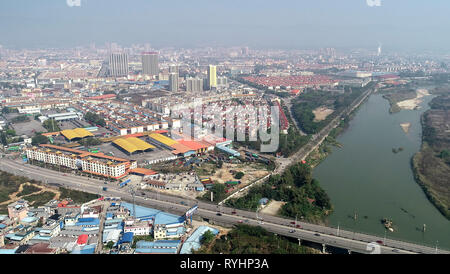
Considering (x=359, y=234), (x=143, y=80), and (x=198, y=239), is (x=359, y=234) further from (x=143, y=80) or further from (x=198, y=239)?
(x=143, y=80)

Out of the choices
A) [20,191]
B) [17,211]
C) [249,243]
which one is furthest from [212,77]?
[249,243]

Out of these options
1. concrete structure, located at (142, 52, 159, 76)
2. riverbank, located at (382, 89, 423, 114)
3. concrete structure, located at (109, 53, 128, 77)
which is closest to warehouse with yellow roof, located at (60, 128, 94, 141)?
riverbank, located at (382, 89, 423, 114)

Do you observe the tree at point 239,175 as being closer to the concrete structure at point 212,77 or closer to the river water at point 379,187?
the river water at point 379,187

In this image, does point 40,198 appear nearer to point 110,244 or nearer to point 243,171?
point 110,244

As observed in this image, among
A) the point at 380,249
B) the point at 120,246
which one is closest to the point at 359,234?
the point at 380,249

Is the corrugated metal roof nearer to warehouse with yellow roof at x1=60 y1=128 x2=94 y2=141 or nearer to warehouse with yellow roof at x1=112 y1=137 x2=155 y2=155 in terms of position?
warehouse with yellow roof at x1=112 y1=137 x2=155 y2=155

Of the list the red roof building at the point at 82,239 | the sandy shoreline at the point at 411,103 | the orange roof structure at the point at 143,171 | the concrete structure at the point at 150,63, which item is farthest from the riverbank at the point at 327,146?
the concrete structure at the point at 150,63
